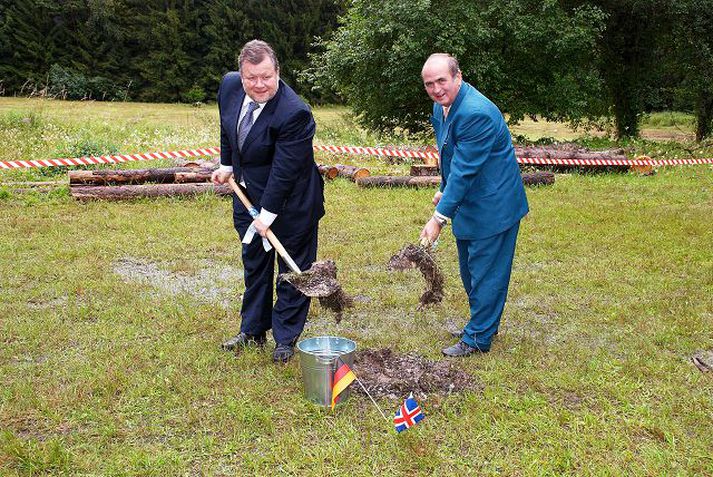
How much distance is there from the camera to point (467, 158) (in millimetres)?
4453

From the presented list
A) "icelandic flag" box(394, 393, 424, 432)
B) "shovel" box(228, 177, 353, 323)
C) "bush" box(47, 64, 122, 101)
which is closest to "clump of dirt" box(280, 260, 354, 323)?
"shovel" box(228, 177, 353, 323)

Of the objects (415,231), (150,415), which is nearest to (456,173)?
(150,415)

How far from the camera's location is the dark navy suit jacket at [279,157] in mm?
4266

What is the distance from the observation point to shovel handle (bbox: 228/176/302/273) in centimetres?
430

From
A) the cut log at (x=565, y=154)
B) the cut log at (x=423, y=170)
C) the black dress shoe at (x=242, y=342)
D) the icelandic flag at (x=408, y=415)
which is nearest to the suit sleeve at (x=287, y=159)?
the black dress shoe at (x=242, y=342)

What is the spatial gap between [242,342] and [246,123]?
5.13ft

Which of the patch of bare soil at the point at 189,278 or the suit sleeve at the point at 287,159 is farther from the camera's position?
the patch of bare soil at the point at 189,278

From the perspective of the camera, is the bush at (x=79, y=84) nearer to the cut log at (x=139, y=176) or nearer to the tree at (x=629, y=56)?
the tree at (x=629, y=56)

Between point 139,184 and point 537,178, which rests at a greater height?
point 537,178

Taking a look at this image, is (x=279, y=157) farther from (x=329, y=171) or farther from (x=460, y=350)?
(x=329, y=171)

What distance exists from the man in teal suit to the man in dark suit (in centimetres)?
83

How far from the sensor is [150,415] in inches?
155

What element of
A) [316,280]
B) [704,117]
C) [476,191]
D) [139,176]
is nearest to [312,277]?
[316,280]

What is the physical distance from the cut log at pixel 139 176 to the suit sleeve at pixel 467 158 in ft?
22.9
